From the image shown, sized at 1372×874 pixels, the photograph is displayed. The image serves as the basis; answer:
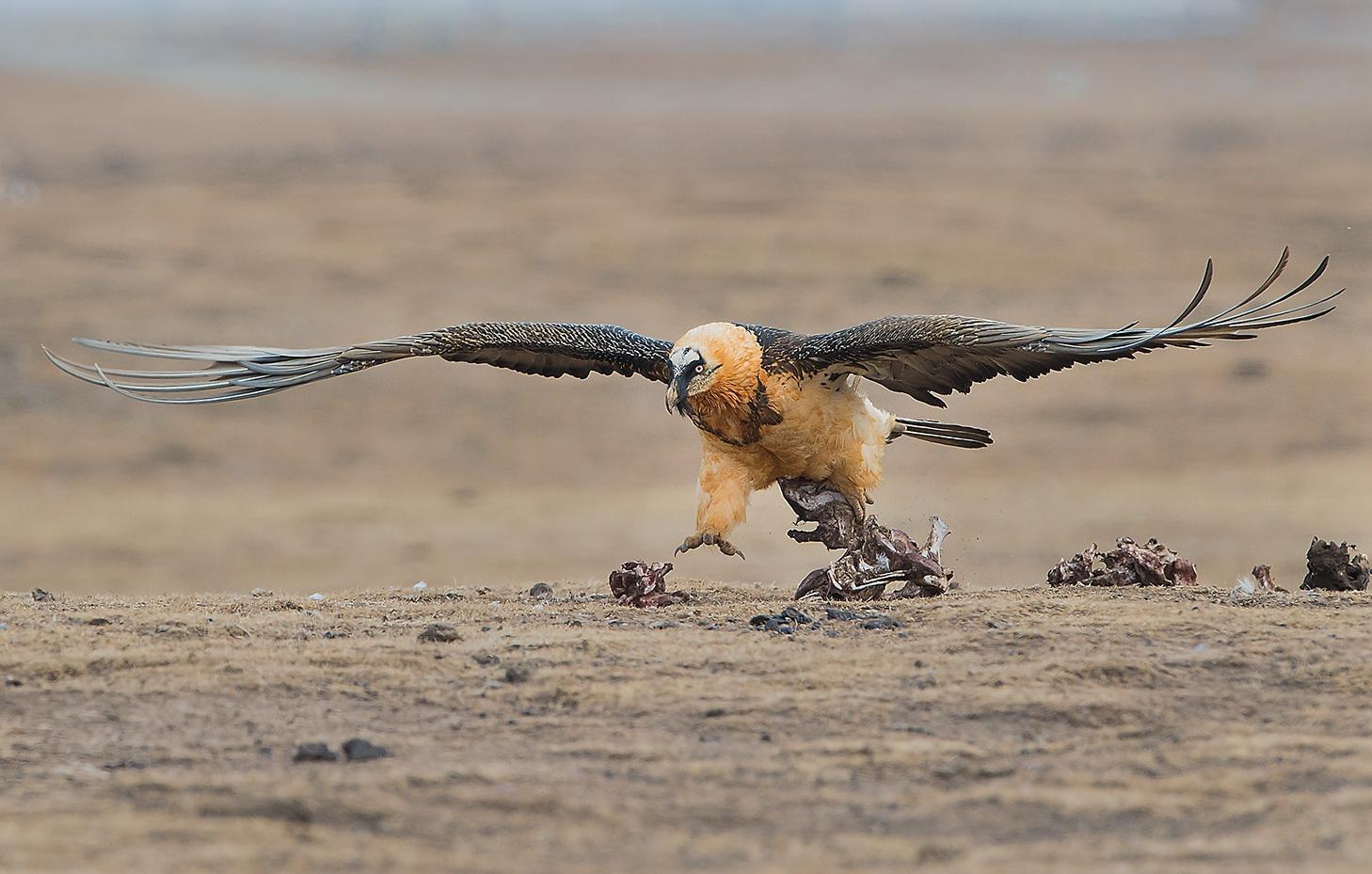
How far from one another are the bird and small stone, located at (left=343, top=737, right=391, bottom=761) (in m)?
3.09

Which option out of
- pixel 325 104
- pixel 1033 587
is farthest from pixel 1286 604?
pixel 325 104

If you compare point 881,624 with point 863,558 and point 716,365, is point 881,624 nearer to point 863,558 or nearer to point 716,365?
point 863,558

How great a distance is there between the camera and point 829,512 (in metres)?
9.45

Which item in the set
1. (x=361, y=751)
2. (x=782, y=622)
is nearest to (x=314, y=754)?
(x=361, y=751)

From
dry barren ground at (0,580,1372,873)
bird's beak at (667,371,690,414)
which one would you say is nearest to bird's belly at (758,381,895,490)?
bird's beak at (667,371,690,414)

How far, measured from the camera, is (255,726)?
632 cm

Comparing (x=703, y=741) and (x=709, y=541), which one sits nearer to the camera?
(x=703, y=741)

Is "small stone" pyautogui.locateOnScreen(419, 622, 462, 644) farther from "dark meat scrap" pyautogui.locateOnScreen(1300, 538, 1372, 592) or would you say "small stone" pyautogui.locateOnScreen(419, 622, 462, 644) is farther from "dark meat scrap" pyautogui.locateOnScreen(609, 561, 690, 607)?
"dark meat scrap" pyautogui.locateOnScreen(1300, 538, 1372, 592)

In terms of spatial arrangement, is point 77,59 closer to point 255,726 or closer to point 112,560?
point 112,560

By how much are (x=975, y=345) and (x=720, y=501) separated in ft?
5.41

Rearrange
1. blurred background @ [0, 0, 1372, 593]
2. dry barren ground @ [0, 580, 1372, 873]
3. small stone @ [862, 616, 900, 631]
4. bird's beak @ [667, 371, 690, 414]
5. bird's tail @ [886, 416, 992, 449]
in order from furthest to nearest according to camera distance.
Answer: blurred background @ [0, 0, 1372, 593], bird's tail @ [886, 416, 992, 449], bird's beak @ [667, 371, 690, 414], small stone @ [862, 616, 900, 631], dry barren ground @ [0, 580, 1372, 873]

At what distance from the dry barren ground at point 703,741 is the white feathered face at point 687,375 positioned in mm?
1125

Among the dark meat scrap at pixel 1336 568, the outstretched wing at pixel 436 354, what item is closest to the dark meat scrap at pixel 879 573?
the outstretched wing at pixel 436 354

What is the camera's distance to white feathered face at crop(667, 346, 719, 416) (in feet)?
28.3
